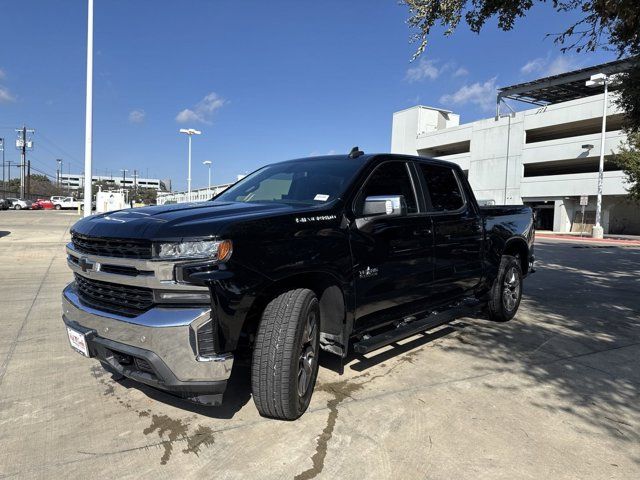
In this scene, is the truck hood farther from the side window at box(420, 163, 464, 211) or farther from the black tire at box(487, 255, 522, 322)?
the black tire at box(487, 255, 522, 322)

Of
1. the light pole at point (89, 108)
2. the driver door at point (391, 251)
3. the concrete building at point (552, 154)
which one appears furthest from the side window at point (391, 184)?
the concrete building at point (552, 154)

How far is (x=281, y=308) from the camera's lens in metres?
2.97

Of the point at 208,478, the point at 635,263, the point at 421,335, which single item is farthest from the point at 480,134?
the point at 208,478

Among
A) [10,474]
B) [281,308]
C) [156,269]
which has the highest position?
[156,269]

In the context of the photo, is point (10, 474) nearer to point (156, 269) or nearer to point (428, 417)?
point (156, 269)

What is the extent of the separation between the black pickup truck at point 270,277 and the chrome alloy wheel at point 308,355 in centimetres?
1

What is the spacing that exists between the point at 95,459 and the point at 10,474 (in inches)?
16.8

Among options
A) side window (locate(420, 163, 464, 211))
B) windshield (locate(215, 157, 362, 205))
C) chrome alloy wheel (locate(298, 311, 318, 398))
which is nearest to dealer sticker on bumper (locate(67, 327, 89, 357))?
chrome alloy wheel (locate(298, 311, 318, 398))

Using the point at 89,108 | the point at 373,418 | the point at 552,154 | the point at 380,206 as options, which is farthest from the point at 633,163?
the point at 373,418

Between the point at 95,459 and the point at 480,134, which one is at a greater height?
the point at 480,134

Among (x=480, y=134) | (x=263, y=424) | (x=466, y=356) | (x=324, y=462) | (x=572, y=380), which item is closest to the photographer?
(x=324, y=462)

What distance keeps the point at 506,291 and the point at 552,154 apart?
40.3m

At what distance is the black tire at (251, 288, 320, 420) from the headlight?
1.73ft

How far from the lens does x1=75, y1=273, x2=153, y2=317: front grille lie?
2.82 metres
